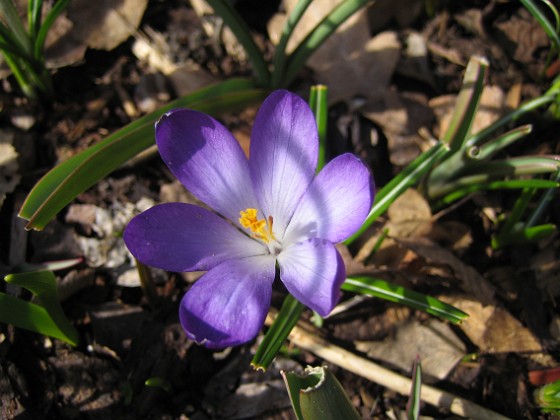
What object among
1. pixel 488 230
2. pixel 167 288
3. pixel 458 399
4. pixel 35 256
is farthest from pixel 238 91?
pixel 458 399

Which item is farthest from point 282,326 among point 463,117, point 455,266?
point 463,117

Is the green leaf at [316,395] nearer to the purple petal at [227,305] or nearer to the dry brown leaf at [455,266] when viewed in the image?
the purple petal at [227,305]

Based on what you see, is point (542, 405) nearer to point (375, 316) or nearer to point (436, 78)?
point (375, 316)

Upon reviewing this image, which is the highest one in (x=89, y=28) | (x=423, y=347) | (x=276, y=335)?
(x=89, y=28)

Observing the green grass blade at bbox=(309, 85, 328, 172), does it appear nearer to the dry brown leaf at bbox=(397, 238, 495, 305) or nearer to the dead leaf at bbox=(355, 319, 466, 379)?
the dry brown leaf at bbox=(397, 238, 495, 305)

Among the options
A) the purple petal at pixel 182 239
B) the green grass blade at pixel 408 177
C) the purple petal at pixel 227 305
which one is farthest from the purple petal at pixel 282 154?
the green grass blade at pixel 408 177

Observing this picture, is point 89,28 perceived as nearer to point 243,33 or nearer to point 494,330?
point 243,33
